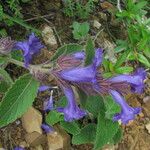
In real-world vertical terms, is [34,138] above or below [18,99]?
below

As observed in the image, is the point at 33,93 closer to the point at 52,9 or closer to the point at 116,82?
the point at 116,82

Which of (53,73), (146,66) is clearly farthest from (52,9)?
(53,73)

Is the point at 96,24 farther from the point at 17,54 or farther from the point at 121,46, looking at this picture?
the point at 17,54

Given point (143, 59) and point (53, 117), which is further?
point (143, 59)

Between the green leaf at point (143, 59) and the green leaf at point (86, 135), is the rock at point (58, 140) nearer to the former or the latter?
the green leaf at point (86, 135)

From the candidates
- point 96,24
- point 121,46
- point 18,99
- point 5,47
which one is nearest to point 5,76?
point 5,47

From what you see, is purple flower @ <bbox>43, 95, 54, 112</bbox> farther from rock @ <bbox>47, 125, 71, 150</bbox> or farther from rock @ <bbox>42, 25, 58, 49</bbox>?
rock @ <bbox>42, 25, 58, 49</bbox>
